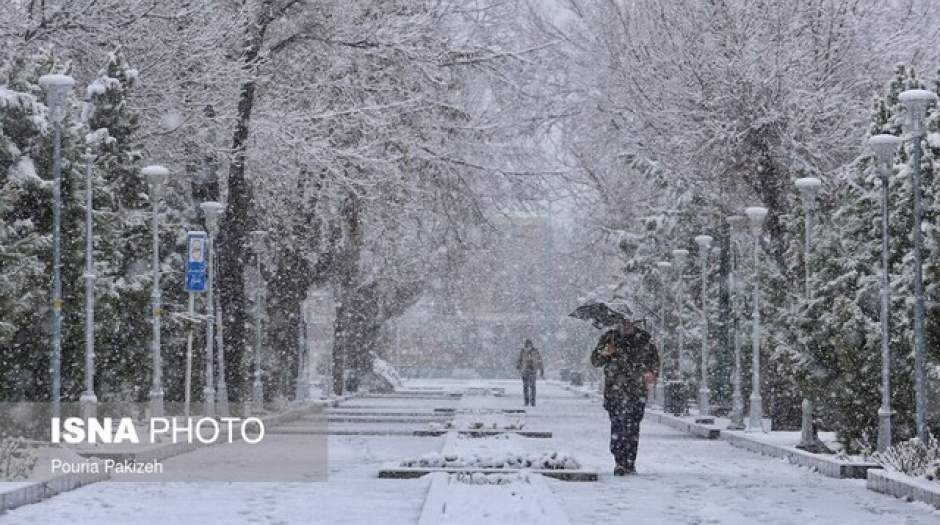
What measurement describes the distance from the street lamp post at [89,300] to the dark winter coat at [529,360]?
2316 centimetres

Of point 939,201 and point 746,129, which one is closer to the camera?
point 939,201

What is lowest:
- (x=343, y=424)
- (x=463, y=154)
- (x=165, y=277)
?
(x=343, y=424)

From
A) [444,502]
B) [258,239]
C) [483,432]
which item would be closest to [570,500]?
[444,502]

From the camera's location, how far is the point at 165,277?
32250 mm

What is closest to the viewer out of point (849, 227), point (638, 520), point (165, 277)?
point (638, 520)

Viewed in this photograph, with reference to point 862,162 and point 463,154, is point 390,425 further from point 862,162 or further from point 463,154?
point 862,162

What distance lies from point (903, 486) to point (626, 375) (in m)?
3.71

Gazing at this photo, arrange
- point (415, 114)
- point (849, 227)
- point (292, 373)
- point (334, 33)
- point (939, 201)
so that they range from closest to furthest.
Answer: point (939, 201) → point (849, 227) → point (334, 33) → point (415, 114) → point (292, 373)

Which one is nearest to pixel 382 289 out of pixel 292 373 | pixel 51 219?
pixel 292 373

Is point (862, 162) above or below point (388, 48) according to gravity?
below

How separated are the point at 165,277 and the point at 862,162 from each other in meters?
13.6

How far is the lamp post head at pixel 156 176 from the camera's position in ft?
90.9

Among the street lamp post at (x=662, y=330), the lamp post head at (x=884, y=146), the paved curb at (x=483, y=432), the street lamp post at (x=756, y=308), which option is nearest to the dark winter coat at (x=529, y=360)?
the street lamp post at (x=662, y=330)

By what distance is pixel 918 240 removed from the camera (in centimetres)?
2006
